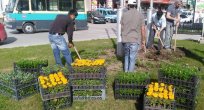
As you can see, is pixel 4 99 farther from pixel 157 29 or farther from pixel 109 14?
pixel 109 14

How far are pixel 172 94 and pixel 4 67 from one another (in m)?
6.33

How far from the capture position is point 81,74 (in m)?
5.75

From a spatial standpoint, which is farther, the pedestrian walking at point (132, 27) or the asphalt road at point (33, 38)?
the asphalt road at point (33, 38)

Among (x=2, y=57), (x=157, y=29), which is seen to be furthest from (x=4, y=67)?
(x=157, y=29)

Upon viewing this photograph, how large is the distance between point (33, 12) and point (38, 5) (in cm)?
67

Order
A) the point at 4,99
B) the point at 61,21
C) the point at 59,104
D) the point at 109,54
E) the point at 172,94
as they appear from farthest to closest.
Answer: the point at 109,54, the point at 61,21, the point at 4,99, the point at 59,104, the point at 172,94

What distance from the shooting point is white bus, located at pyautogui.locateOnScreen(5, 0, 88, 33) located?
19.5 meters

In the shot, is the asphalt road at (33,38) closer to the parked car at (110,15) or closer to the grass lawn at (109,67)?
the grass lawn at (109,67)

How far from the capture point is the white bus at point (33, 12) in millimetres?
19516

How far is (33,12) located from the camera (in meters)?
20.0

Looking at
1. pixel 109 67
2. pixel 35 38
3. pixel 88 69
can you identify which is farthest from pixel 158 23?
pixel 35 38

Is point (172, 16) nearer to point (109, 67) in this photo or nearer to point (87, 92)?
point (109, 67)

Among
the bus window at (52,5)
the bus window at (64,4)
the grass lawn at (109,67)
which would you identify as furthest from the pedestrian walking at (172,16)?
the bus window at (52,5)

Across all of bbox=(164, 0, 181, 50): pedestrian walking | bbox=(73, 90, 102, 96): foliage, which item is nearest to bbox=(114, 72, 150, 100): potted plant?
bbox=(73, 90, 102, 96): foliage
